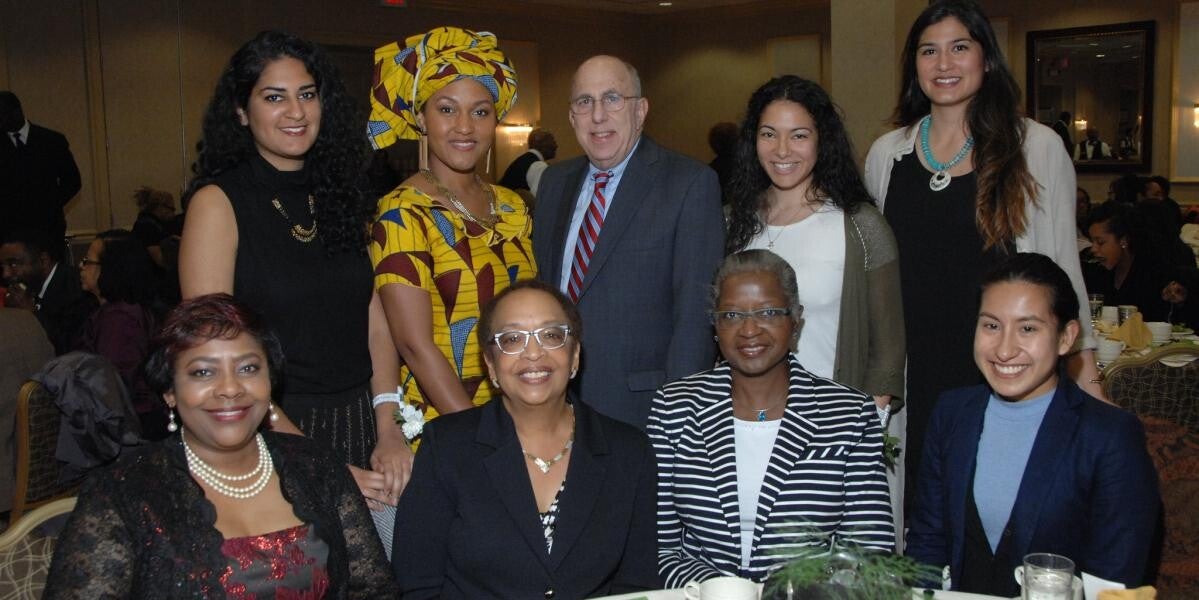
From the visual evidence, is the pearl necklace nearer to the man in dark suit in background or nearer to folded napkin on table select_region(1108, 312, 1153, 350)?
folded napkin on table select_region(1108, 312, 1153, 350)

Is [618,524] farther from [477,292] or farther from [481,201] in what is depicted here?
[481,201]

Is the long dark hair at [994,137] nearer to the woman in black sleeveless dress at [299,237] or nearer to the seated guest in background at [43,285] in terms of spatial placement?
the woman in black sleeveless dress at [299,237]

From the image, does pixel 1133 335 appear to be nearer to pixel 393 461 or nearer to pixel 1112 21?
pixel 393 461

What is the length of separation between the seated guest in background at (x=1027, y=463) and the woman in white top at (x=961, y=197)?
66 centimetres

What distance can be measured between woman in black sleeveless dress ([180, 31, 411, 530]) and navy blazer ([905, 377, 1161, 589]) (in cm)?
145

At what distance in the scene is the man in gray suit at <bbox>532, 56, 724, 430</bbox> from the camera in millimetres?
2949

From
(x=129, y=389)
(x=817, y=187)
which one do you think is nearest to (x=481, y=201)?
(x=817, y=187)

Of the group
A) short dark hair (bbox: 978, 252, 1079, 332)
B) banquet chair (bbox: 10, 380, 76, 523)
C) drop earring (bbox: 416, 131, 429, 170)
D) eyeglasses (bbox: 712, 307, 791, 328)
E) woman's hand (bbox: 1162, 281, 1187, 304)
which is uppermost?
drop earring (bbox: 416, 131, 429, 170)

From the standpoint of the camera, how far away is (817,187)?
317cm

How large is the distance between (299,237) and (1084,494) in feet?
6.42

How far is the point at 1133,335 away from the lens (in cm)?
486

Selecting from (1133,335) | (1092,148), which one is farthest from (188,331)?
(1092,148)

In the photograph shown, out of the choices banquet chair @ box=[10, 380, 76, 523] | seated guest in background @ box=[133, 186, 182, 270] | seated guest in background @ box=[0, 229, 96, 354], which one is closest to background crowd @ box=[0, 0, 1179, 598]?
banquet chair @ box=[10, 380, 76, 523]

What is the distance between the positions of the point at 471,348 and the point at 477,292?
0.16 meters
